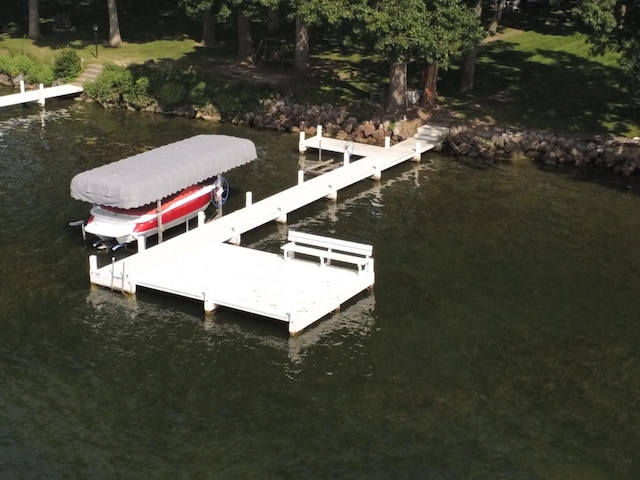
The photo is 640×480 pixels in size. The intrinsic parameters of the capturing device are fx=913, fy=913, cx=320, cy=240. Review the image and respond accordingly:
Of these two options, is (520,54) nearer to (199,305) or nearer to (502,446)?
(199,305)

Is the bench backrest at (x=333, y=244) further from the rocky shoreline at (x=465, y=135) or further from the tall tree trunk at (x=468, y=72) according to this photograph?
the tall tree trunk at (x=468, y=72)

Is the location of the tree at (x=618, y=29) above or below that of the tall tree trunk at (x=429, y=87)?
above

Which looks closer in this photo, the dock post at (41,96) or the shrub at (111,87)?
the dock post at (41,96)

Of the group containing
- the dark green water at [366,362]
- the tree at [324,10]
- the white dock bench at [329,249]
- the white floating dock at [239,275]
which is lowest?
the dark green water at [366,362]

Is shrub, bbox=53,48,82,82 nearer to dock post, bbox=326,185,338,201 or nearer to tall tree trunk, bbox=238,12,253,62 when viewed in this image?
tall tree trunk, bbox=238,12,253,62

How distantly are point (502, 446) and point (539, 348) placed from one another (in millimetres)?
6651

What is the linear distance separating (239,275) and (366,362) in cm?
735

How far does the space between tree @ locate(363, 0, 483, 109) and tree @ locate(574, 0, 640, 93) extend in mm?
6640

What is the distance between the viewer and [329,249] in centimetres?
3769

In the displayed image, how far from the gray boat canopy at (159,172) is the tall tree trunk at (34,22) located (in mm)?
37622

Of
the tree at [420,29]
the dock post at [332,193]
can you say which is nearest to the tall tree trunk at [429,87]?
the tree at [420,29]

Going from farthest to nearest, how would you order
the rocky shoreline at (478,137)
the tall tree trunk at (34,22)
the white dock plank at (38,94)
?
the tall tree trunk at (34,22)
the white dock plank at (38,94)
the rocky shoreline at (478,137)

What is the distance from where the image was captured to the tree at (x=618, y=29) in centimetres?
4919

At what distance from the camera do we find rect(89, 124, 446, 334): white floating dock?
33.7 m
